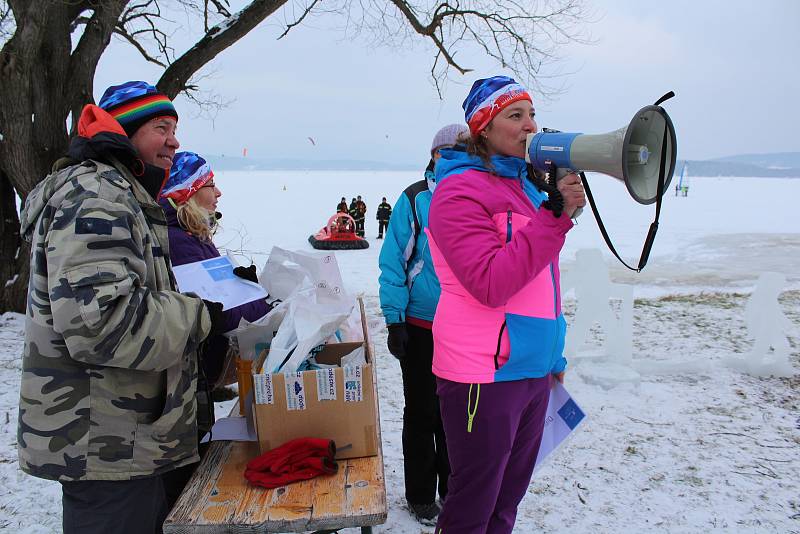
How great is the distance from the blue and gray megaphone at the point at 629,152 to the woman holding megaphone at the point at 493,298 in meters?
0.07

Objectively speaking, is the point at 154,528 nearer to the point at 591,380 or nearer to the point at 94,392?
the point at 94,392

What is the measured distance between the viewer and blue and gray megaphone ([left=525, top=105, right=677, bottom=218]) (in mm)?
1573

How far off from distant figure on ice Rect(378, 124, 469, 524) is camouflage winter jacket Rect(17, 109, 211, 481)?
1.28 metres

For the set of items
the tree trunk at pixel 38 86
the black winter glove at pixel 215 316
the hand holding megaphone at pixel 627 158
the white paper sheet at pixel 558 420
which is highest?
the tree trunk at pixel 38 86

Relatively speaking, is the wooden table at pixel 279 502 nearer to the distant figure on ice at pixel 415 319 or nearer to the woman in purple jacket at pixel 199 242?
the woman in purple jacket at pixel 199 242

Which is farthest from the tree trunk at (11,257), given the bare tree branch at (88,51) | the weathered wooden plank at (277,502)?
the weathered wooden plank at (277,502)

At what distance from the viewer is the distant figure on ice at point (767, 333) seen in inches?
203

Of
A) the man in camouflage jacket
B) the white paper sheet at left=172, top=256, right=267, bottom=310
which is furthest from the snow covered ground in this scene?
the man in camouflage jacket

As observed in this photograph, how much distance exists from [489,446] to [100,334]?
1197 millimetres

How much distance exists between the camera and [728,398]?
476cm

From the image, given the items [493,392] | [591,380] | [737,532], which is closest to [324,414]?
[493,392]

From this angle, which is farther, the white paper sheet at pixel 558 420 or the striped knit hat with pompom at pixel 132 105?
the white paper sheet at pixel 558 420

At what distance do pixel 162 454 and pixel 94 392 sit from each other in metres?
0.27

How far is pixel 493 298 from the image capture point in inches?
67.4
